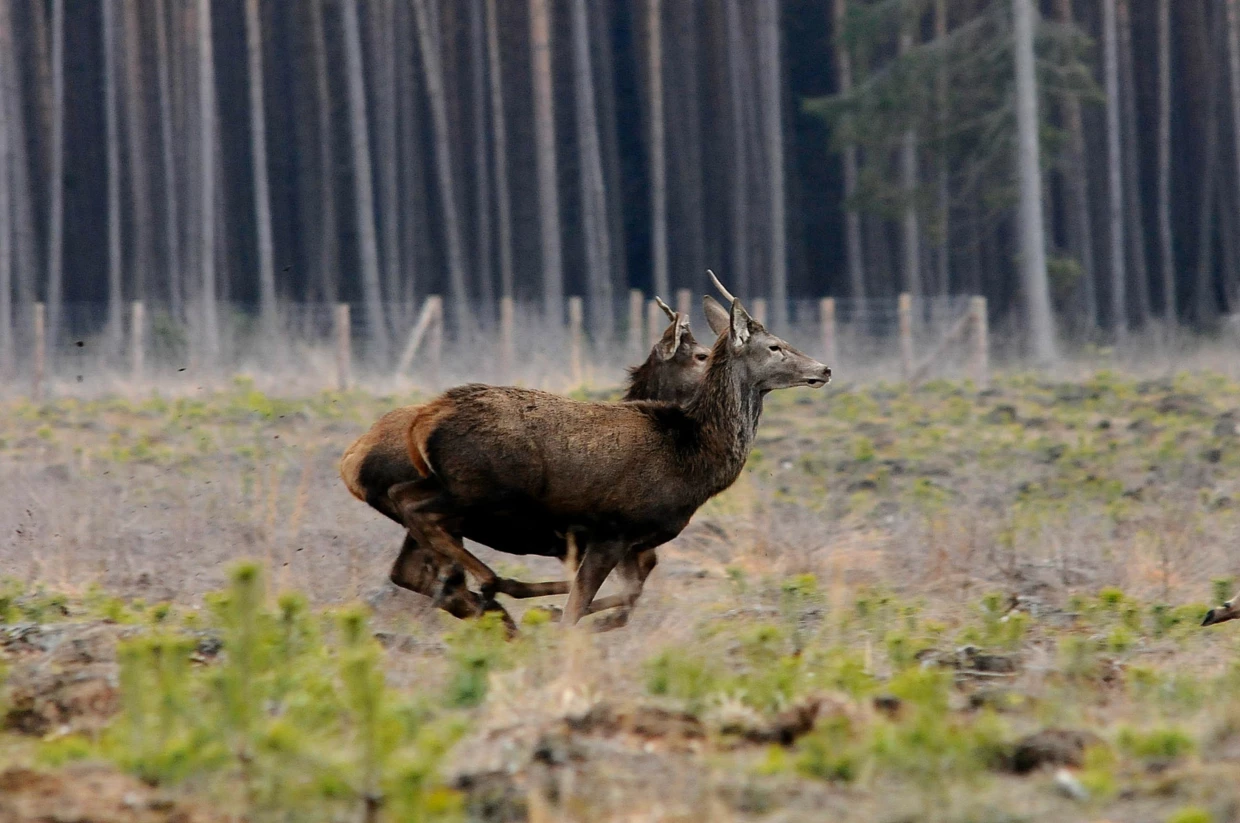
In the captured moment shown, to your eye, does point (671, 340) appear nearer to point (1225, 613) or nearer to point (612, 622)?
point (612, 622)

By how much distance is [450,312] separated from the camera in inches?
1555

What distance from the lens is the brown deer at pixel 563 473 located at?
27.9 feet

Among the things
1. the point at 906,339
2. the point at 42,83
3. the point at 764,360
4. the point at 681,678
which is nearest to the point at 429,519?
the point at 764,360

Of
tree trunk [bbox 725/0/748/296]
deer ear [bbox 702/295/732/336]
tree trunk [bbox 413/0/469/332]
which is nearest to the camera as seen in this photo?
deer ear [bbox 702/295/732/336]

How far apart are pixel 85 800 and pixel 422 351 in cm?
2414

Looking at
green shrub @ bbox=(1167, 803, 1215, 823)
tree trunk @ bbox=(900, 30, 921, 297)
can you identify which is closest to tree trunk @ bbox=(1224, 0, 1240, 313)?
tree trunk @ bbox=(900, 30, 921, 297)

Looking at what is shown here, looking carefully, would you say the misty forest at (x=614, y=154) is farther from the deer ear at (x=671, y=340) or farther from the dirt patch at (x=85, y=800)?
the dirt patch at (x=85, y=800)

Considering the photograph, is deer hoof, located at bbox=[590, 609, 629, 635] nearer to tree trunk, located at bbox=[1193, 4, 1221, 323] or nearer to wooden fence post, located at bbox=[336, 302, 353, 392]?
wooden fence post, located at bbox=[336, 302, 353, 392]

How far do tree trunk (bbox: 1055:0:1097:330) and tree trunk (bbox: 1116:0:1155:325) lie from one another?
239 cm

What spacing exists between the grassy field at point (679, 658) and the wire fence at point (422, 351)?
8.22 meters

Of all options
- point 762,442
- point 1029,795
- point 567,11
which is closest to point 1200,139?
point 567,11

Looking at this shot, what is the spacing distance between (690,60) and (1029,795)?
133 ft

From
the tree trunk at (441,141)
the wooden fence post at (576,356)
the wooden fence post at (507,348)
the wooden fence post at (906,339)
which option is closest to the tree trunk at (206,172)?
the tree trunk at (441,141)

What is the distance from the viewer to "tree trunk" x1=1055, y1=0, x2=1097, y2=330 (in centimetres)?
3750
